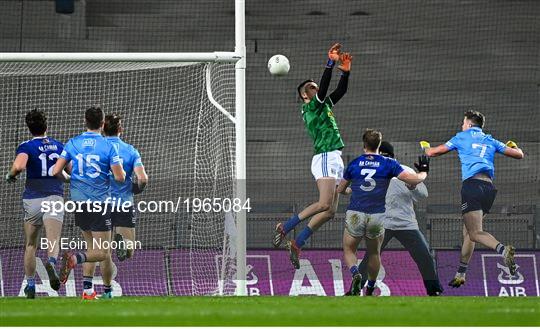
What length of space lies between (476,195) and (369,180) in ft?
5.13

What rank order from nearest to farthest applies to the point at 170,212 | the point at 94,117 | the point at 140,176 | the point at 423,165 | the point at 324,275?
the point at 94,117 < the point at 140,176 < the point at 423,165 < the point at 170,212 < the point at 324,275

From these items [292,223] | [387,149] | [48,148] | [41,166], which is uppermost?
[387,149]

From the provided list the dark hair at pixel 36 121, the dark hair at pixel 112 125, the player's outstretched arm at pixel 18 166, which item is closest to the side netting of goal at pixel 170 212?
the dark hair at pixel 112 125

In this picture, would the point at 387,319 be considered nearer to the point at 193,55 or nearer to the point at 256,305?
the point at 256,305

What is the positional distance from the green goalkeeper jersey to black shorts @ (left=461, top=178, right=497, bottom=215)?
153 centimetres

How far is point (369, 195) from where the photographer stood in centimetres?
1209

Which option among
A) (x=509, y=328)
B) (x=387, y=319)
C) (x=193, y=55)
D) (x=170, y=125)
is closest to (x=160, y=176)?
(x=170, y=125)

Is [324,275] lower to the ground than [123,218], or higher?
lower

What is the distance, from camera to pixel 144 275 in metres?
13.3

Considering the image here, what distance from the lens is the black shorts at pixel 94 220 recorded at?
11344mm

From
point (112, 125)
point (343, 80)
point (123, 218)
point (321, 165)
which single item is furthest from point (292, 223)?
point (112, 125)

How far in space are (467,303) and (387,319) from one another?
2.09m

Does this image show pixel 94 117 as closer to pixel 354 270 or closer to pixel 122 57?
pixel 122 57

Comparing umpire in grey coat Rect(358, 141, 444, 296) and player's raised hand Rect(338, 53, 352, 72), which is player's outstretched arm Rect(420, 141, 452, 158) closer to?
umpire in grey coat Rect(358, 141, 444, 296)
